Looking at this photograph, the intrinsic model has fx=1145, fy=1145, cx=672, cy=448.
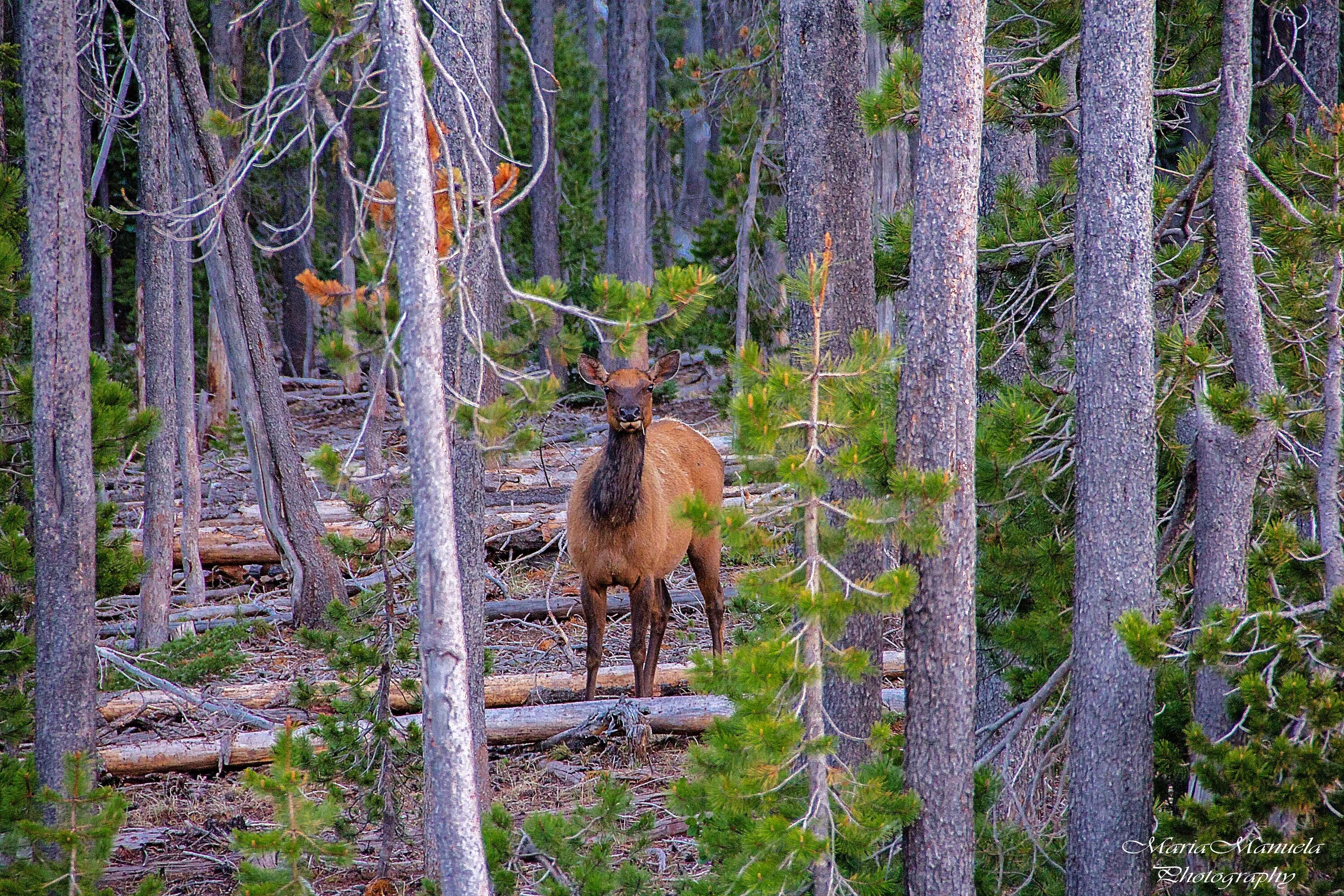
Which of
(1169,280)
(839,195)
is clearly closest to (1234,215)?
(1169,280)

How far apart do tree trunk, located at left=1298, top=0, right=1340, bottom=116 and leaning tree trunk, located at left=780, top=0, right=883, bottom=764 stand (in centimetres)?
385

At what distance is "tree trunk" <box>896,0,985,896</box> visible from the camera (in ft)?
14.9

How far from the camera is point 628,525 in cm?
840

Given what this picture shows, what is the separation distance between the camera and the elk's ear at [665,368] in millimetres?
7637

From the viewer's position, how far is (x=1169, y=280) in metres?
5.55

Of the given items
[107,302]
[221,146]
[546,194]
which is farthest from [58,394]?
[107,302]

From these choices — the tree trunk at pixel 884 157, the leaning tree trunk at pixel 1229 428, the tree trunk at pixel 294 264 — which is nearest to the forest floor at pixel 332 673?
the leaning tree trunk at pixel 1229 428

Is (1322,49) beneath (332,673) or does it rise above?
above

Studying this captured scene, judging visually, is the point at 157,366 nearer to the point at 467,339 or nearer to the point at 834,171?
the point at 467,339

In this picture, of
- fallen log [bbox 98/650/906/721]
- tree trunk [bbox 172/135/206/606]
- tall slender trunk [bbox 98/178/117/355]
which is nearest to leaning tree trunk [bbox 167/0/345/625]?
tree trunk [bbox 172/135/206/606]

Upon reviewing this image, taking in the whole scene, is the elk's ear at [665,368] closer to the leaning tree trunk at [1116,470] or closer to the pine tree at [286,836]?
the leaning tree trunk at [1116,470]

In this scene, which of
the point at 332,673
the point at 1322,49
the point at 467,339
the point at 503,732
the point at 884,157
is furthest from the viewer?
the point at 884,157

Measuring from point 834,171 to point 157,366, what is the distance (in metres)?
6.23

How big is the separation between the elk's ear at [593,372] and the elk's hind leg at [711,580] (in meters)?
2.32
